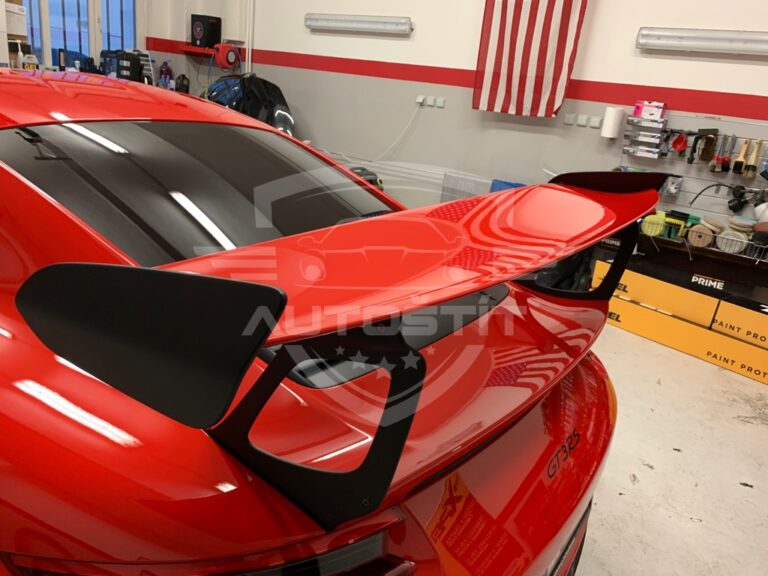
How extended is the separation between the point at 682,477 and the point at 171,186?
2.06 metres

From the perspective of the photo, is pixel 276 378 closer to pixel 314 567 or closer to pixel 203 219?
pixel 314 567

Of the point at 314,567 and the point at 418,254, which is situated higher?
the point at 418,254

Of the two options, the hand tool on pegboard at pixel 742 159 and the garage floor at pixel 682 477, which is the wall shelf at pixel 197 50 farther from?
the garage floor at pixel 682 477

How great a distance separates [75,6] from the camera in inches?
266

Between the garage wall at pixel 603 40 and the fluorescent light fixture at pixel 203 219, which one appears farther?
the garage wall at pixel 603 40

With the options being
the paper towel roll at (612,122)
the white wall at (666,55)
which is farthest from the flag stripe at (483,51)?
the paper towel roll at (612,122)

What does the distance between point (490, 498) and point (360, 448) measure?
0.23 meters

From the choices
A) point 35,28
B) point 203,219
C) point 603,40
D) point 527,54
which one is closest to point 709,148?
point 603,40

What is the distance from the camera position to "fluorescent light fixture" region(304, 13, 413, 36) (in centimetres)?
507

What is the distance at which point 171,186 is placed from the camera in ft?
3.76

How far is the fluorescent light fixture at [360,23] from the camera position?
16.6 feet

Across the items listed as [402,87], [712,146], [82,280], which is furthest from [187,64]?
[82,280]

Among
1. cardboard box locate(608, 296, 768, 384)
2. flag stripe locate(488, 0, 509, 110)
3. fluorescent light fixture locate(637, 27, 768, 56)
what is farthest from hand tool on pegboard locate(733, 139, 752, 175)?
flag stripe locate(488, 0, 509, 110)

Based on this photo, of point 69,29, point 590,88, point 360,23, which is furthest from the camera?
point 69,29
